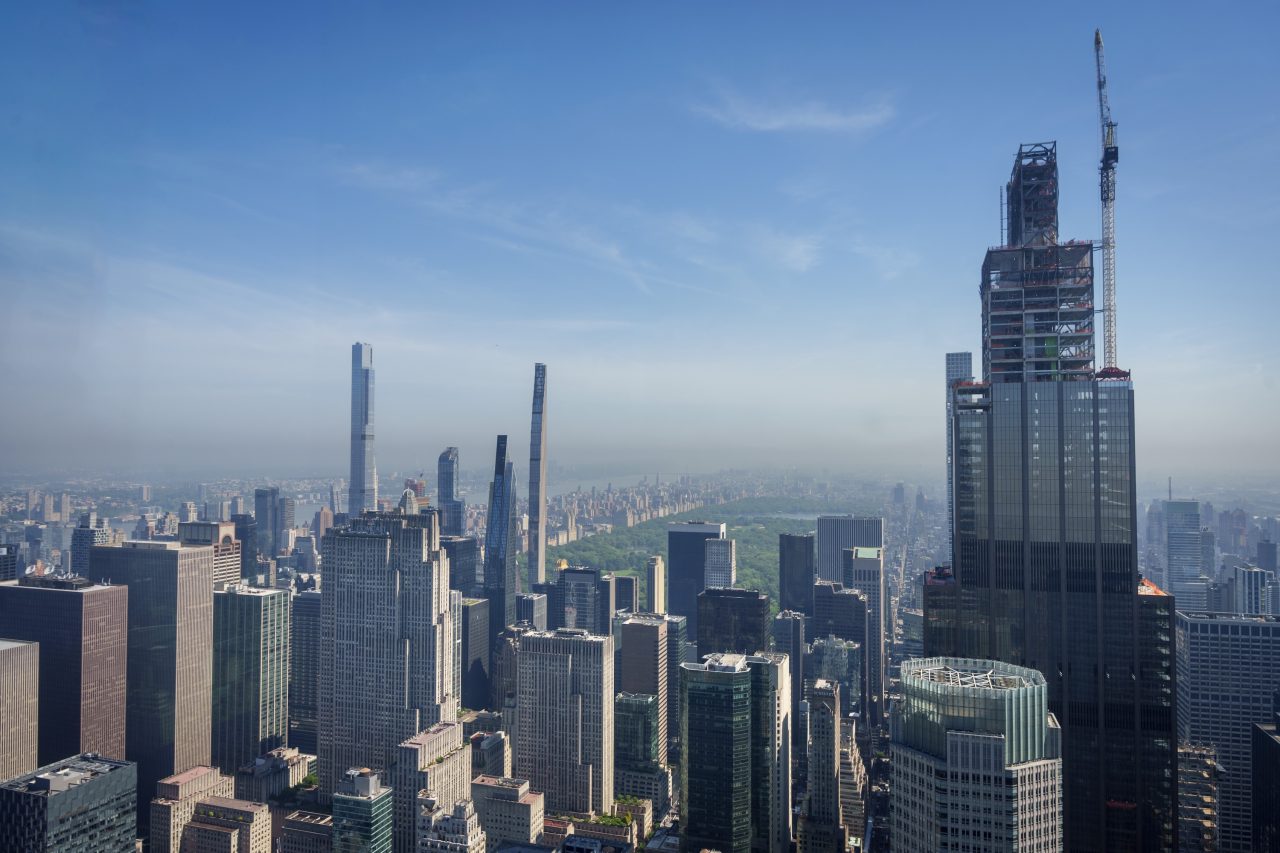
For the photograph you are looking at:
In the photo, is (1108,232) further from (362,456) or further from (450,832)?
(362,456)

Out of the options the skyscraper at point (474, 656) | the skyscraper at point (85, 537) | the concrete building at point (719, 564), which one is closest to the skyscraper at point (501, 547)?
the skyscraper at point (474, 656)

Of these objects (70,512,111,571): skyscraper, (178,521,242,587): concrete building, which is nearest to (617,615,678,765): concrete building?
(178,521,242,587): concrete building

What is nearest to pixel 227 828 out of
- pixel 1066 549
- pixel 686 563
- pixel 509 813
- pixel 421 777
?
pixel 421 777

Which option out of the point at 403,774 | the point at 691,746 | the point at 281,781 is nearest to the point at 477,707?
the point at 281,781

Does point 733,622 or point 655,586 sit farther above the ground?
point 733,622

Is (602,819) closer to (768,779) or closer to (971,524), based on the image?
(768,779)

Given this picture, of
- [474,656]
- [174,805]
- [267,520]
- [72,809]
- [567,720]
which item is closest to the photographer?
[72,809]

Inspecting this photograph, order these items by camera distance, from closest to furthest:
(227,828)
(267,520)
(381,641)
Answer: (227,828) → (381,641) → (267,520)
